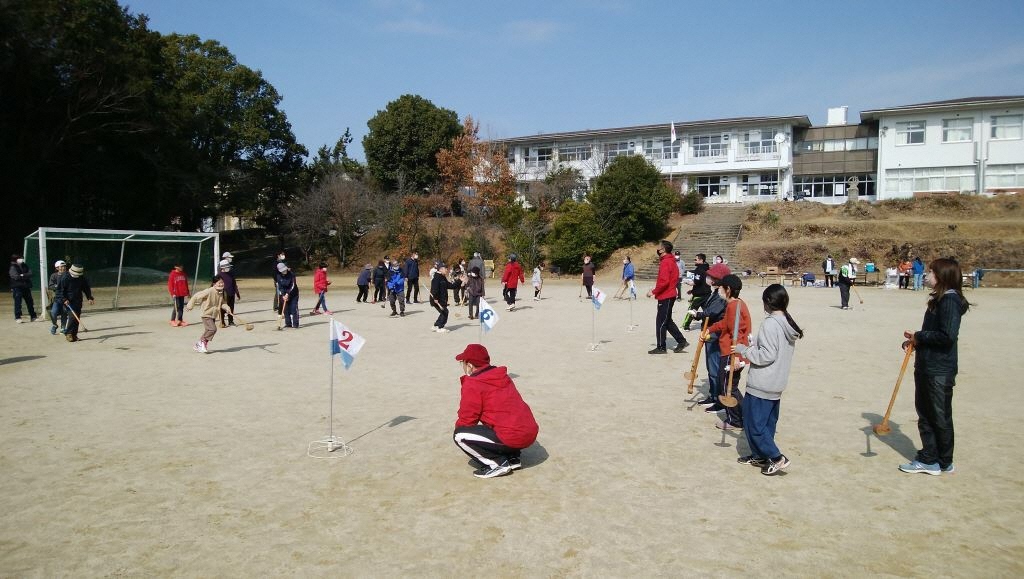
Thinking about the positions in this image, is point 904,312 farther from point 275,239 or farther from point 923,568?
point 275,239

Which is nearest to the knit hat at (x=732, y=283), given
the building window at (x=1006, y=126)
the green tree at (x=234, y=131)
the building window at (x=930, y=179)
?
the green tree at (x=234, y=131)

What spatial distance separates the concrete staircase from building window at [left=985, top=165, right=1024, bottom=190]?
15677mm

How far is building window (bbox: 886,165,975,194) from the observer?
44906 millimetres

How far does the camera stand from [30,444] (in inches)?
268

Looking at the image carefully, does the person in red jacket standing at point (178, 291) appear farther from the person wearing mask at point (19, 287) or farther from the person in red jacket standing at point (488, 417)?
the person in red jacket standing at point (488, 417)

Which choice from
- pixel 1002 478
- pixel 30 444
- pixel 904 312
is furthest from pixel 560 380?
pixel 904 312

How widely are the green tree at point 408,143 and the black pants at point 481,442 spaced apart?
1908 inches

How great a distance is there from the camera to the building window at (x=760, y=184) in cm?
5184

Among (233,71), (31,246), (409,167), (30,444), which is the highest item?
(233,71)

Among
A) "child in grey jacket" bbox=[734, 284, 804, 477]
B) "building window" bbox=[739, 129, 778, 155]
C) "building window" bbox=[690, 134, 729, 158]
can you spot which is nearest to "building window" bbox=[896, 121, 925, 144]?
"building window" bbox=[739, 129, 778, 155]

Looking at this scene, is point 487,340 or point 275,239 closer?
point 487,340

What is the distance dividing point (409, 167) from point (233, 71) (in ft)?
48.0

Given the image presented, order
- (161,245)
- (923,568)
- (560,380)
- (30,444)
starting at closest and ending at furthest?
(923,568) → (30,444) → (560,380) → (161,245)

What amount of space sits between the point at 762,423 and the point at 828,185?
52.5 m
